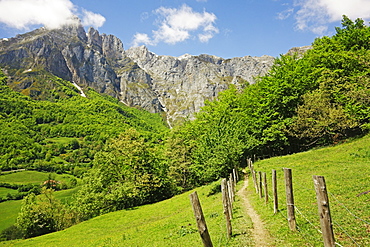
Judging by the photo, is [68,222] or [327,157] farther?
[68,222]

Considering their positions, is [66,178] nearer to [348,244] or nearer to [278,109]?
[278,109]

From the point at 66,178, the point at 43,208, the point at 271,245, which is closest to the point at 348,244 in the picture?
the point at 271,245

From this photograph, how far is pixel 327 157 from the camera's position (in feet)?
100

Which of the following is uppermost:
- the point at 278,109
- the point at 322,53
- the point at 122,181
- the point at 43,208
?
the point at 322,53

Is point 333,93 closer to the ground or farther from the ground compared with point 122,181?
farther from the ground

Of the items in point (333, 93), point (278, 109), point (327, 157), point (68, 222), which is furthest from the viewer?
point (68, 222)

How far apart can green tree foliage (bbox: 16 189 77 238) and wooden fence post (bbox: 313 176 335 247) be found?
76.6 meters

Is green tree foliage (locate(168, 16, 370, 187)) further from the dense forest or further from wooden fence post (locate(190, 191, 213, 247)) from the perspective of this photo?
wooden fence post (locate(190, 191, 213, 247))

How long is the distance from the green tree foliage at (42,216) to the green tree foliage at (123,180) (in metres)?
14.4

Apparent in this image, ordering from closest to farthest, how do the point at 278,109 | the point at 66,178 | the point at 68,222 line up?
the point at 278,109 < the point at 68,222 < the point at 66,178

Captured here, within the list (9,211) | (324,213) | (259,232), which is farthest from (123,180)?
(9,211)

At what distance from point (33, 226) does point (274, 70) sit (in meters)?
76.4

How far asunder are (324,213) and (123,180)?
5567 cm

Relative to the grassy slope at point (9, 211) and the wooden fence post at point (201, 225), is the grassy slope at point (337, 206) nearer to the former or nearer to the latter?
the wooden fence post at point (201, 225)
